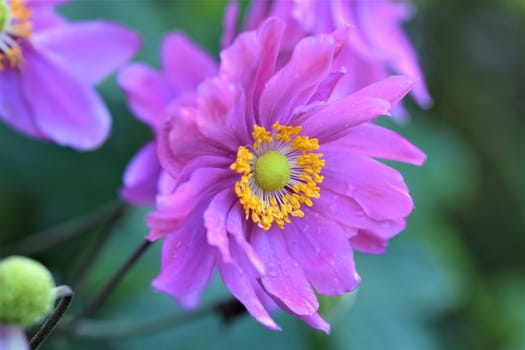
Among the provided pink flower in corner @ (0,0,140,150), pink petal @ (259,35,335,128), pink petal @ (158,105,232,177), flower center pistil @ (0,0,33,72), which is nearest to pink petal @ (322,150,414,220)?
pink petal @ (259,35,335,128)

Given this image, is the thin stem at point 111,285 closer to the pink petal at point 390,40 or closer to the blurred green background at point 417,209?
the blurred green background at point 417,209

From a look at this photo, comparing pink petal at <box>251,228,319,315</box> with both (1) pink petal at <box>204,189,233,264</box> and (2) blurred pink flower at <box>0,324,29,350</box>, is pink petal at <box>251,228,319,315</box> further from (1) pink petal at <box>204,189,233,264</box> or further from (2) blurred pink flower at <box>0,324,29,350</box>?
(2) blurred pink flower at <box>0,324,29,350</box>

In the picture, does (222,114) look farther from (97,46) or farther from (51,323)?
(97,46)

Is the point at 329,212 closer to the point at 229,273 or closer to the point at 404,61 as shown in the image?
the point at 229,273

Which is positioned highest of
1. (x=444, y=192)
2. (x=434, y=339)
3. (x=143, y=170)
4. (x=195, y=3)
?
(x=143, y=170)

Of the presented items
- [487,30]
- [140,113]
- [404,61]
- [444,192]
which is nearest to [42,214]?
[140,113]

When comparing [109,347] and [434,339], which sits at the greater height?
[109,347]
